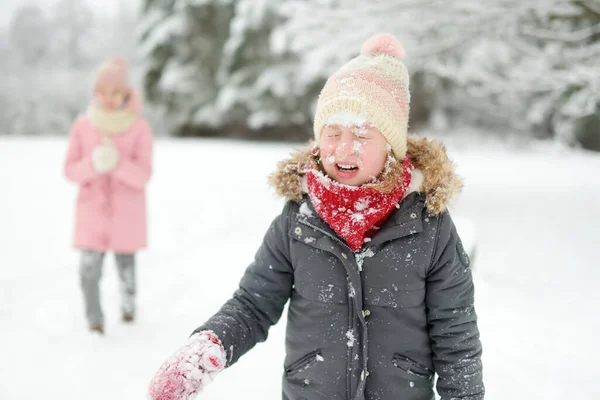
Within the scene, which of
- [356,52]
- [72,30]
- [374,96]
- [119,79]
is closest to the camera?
[374,96]

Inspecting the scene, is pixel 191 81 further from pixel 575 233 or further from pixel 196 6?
pixel 575 233

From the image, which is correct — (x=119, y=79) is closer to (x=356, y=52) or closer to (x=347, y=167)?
(x=347, y=167)

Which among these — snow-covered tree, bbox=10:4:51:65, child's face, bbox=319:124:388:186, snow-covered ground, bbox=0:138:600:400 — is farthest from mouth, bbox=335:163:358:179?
snow-covered tree, bbox=10:4:51:65

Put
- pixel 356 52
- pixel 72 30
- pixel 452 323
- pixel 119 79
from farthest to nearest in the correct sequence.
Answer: pixel 72 30
pixel 356 52
pixel 119 79
pixel 452 323

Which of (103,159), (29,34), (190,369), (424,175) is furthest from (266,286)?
(29,34)

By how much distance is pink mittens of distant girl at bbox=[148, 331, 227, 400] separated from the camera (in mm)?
1424

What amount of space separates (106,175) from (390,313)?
2.82m

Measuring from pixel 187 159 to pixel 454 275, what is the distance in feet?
31.3

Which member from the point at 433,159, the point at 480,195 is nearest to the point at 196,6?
the point at 480,195

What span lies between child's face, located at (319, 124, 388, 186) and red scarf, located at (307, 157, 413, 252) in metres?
0.05

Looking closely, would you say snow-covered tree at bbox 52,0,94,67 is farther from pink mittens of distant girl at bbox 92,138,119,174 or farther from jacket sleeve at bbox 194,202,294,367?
jacket sleeve at bbox 194,202,294,367

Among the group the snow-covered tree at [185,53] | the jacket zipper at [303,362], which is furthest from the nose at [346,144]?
the snow-covered tree at [185,53]

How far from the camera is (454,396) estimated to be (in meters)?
1.62

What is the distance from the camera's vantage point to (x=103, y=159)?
144 inches
